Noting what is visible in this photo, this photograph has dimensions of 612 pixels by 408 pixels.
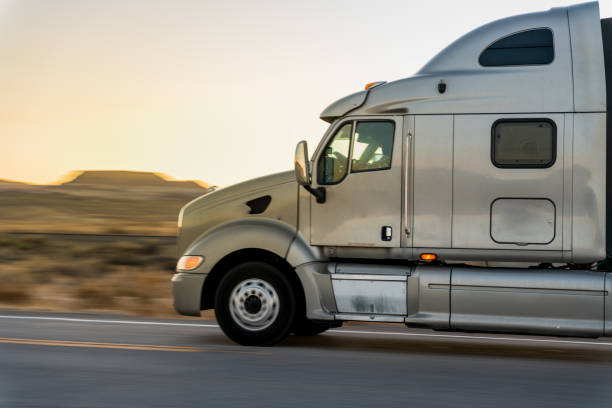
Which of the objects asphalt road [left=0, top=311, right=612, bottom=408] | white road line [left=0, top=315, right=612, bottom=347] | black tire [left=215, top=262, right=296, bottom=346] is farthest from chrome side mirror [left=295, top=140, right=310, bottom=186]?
white road line [left=0, top=315, right=612, bottom=347]

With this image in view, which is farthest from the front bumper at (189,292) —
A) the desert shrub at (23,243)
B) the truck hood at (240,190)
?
the desert shrub at (23,243)

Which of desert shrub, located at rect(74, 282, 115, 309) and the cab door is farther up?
A: the cab door

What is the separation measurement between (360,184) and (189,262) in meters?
1.93

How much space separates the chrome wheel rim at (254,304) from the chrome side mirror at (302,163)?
3.65 ft

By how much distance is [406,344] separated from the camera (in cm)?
941

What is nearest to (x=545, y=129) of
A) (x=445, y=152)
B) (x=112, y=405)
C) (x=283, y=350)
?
(x=445, y=152)

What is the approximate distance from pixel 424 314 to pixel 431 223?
869 mm

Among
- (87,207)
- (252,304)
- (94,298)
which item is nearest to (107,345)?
(252,304)

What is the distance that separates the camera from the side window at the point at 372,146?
864cm

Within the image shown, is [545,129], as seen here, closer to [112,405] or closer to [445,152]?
[445,152]

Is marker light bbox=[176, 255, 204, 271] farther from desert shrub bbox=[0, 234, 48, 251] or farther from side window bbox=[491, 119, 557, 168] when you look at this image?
desert shrub bbox=[0, 234, 48, 251]

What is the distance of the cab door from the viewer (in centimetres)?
862

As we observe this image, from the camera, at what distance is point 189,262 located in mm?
9078

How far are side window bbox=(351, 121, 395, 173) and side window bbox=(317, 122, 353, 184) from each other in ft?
0.28
